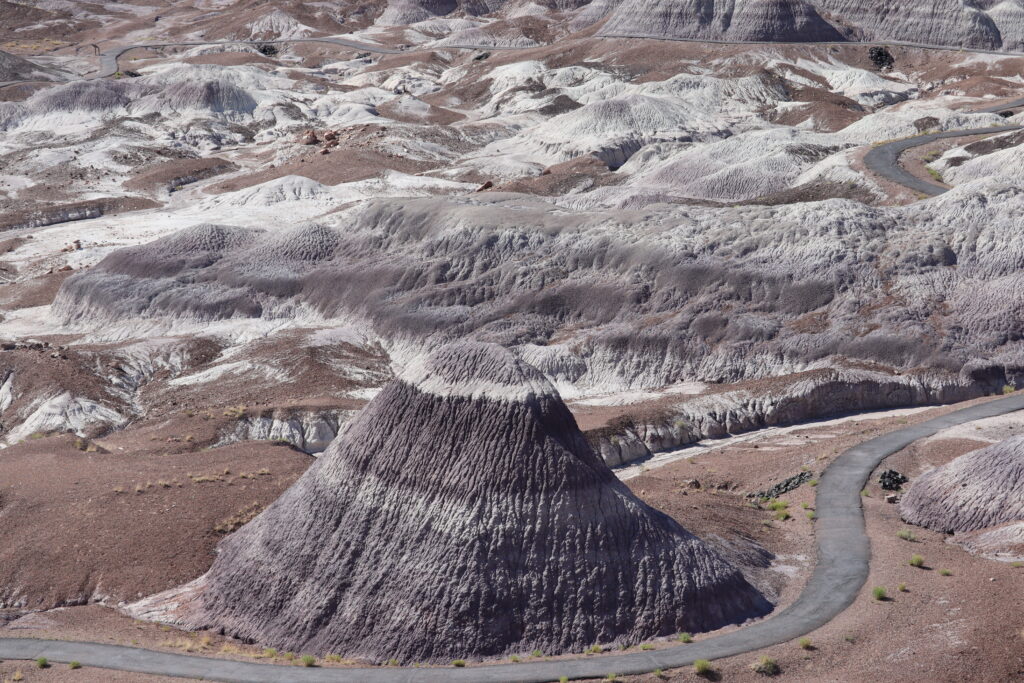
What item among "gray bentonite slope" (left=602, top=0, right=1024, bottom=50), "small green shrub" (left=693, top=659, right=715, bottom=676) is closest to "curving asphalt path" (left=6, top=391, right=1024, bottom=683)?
"small green shrub" (left=693, top=659, right=715, bottom=676)

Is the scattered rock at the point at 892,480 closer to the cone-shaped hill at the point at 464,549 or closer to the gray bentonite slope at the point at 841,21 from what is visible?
the cone-shaped hill at the point at 464,549

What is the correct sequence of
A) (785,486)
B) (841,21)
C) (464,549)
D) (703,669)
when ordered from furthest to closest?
(841,21) < (785,486) < (464,549) < (703,669)

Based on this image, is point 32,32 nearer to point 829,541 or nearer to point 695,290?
point 695,290

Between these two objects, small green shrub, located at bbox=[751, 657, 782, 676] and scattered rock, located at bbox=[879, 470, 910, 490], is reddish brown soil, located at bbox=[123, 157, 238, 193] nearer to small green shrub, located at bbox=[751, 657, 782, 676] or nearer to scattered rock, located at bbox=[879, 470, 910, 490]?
scattered rock, located at bbox=[879, 470, 910, 490]

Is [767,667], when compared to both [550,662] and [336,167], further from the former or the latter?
[336,167]

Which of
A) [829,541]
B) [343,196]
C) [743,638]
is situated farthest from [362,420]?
[343,196]

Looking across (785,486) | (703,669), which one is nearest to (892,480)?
(785,486)

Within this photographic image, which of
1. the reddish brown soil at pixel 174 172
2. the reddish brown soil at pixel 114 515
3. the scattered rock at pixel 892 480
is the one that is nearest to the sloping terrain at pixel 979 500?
the scattered rock at pixel 892 480

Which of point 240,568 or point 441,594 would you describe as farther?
point 240,568
